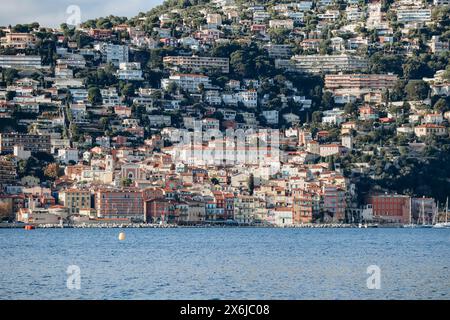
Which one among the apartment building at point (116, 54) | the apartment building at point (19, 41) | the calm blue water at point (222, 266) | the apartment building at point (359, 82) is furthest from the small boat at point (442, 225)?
the apartment building at point (19, 41)

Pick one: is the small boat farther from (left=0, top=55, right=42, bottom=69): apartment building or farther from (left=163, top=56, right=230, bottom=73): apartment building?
(left=163, top=56, right=230, bottom=73): apartment building

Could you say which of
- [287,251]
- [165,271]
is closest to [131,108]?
[287,251]

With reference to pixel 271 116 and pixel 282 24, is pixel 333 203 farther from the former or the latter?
A: pixel 282 24

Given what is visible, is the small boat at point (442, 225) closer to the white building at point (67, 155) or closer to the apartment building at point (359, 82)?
the white building at point (67, 155)

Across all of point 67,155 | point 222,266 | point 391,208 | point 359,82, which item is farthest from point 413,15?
point 222,266

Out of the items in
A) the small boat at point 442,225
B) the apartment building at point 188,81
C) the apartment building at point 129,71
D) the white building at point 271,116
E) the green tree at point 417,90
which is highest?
the apartment building at point 129,71
